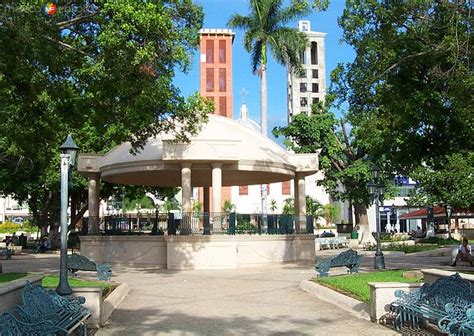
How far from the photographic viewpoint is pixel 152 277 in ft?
64.6

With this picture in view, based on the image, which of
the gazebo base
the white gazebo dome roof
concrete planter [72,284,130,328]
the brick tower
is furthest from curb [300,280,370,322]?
→ the brick tower

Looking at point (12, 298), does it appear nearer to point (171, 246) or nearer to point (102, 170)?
point (171, 246)

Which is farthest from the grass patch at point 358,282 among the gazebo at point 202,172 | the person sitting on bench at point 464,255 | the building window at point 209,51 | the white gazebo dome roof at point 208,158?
the building window at point 209,51

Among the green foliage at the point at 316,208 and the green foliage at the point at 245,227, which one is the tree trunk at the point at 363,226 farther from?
the green foliage at the point at 316,208

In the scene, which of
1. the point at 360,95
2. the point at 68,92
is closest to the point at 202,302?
the point at 68,92

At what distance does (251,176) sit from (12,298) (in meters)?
21.5

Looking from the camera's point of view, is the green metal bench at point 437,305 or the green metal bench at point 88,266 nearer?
the green metal bench at point 437,305

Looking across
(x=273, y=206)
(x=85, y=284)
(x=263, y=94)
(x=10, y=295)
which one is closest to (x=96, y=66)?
(x=85, y=284)

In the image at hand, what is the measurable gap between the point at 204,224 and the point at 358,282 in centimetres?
973

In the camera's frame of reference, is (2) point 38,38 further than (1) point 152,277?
No

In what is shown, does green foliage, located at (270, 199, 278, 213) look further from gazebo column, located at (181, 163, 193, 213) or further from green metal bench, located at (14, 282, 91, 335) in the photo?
green metal bench, located at (14, 282, 91, 335)

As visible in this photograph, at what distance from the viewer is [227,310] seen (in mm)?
12086

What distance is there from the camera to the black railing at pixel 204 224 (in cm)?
2333

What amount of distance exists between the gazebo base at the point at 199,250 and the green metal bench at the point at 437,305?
13219 millimetres
